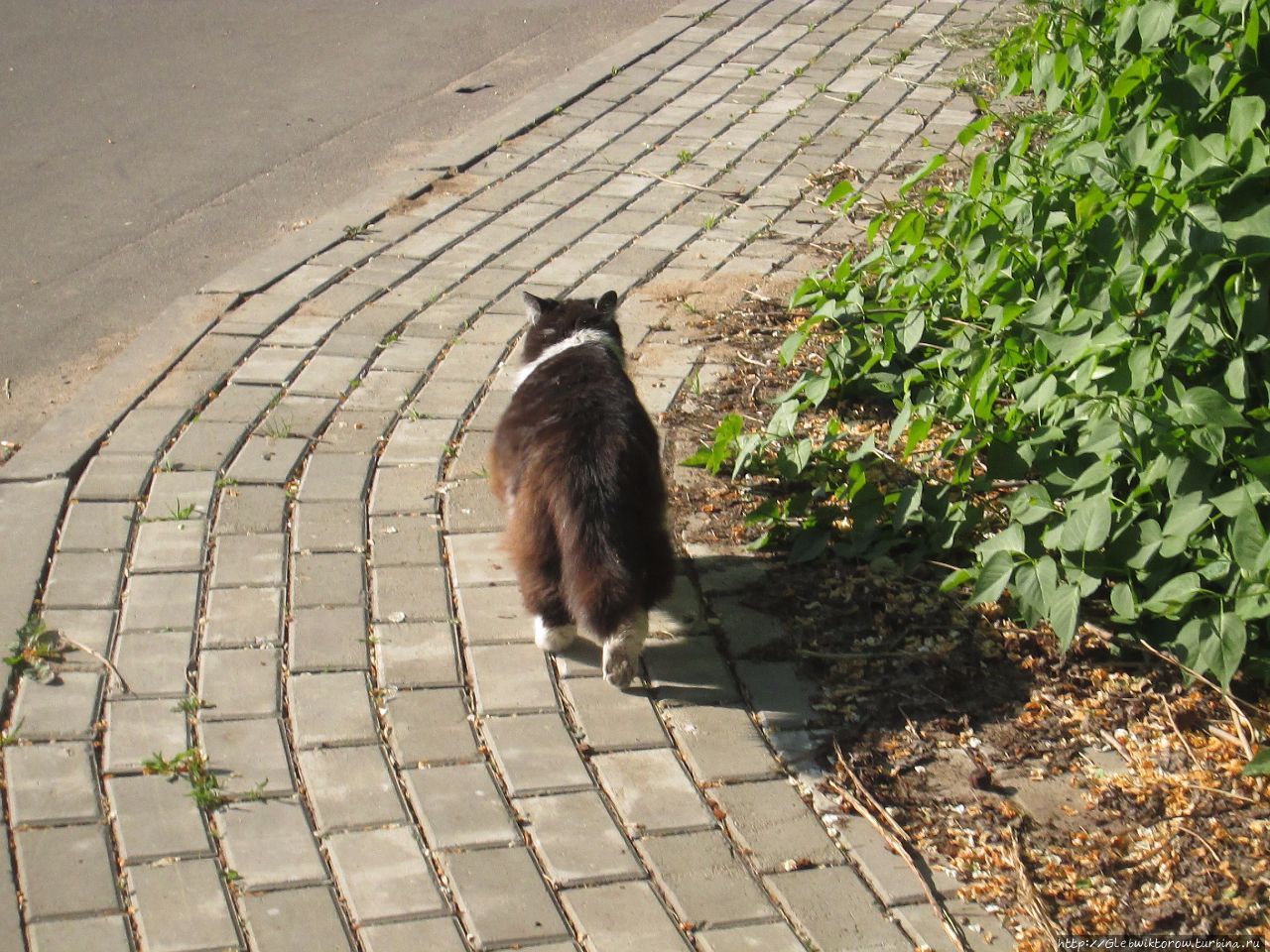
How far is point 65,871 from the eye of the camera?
3.40 metres

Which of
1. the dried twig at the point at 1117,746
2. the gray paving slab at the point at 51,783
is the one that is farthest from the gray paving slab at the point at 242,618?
the dried twig at the point at 1117,746

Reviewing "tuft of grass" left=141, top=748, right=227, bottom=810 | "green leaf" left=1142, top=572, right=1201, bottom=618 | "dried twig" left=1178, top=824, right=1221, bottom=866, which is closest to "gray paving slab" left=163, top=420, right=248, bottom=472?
"tuft of grass" left=141, top=748, right=227, bottom=810

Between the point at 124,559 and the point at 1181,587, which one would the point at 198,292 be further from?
the point at 1181,587

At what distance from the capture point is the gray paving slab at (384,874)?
334cm

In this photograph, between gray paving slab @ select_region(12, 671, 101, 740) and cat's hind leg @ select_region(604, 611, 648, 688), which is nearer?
gray paving slab @ select_region(12, 671, 101, 740)

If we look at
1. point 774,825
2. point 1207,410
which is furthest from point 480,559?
point 1207,410

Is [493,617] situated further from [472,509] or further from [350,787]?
[350,787]

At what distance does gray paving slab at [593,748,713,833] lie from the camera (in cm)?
366

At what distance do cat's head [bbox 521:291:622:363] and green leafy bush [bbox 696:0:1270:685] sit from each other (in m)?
0.69

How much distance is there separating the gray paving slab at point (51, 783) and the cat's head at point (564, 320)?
226 cm

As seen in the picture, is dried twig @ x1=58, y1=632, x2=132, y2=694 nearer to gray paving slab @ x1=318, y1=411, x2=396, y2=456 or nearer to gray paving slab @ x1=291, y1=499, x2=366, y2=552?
gray paving slab @ x1=291, y1=499, x2=366, y2=552

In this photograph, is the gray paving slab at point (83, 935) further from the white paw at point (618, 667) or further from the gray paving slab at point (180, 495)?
the gray paving slab at point (180, 495)

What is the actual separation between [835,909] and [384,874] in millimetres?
1136

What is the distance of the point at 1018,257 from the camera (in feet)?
15.6
